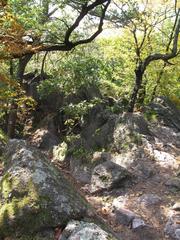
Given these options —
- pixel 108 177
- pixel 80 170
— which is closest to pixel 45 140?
pixel 80 170

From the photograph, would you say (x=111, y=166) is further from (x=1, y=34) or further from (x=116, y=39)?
(x=116, y=39)

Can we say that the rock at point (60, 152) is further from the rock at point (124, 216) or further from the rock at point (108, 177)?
the rock at point (124, 216)

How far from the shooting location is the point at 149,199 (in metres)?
8.60

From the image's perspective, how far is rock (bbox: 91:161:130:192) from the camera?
30.5ft

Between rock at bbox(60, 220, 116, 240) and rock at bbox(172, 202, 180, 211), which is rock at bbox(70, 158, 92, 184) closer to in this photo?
rock at bbox(172, 202, 180, 211)

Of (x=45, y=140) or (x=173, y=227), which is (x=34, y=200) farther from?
(x=45, y=140)

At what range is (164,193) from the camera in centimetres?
898

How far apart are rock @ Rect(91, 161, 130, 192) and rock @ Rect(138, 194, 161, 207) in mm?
889

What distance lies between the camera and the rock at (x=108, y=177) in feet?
30.5

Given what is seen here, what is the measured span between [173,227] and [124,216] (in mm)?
1204

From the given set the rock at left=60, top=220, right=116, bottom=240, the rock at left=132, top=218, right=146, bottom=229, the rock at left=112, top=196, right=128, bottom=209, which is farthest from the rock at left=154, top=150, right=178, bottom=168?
the rock at left=60, top=220, right=116, bottom=240

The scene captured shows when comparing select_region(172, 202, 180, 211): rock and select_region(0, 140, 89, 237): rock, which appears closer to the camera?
select_region(0, 140, 89, 237): rock

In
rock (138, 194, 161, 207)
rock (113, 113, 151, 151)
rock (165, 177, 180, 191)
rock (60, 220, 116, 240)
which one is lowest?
rock (138, 194, 161, 207)

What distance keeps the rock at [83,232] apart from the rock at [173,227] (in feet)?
9.59
